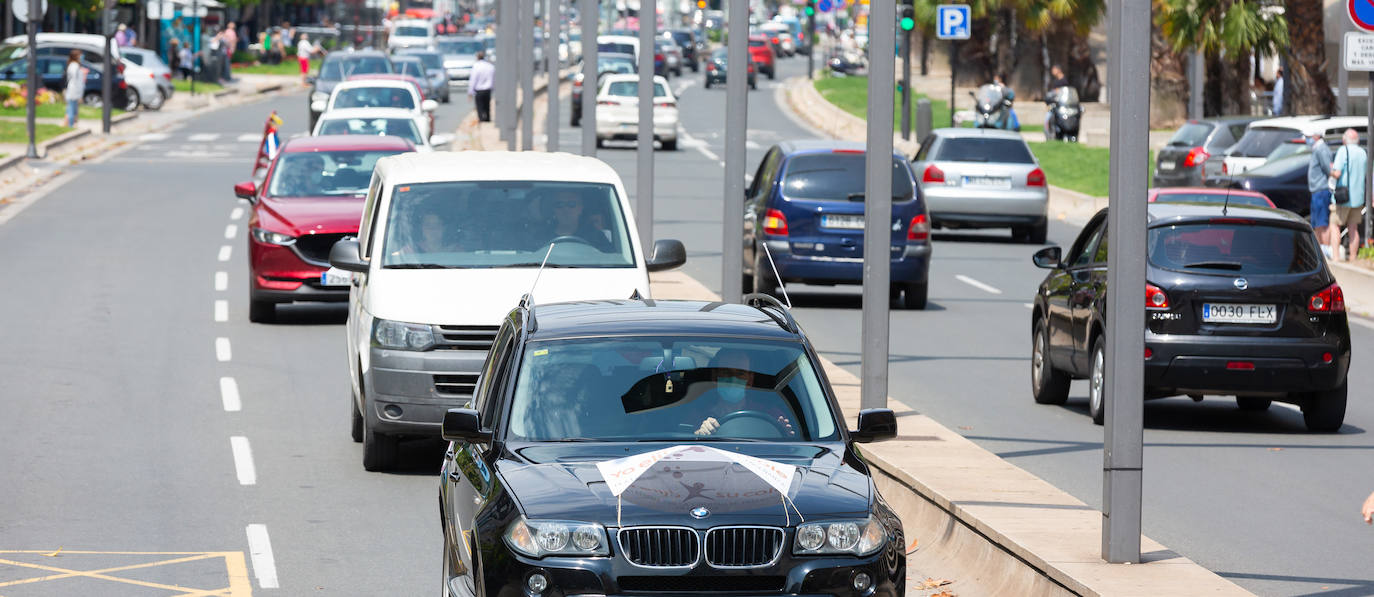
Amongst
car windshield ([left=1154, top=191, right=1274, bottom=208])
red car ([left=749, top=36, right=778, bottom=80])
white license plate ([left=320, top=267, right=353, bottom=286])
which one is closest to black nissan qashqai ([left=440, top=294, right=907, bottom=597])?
white license plate ([left=320, top=267, right=353, bottom=286])

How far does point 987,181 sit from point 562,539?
78.9ft

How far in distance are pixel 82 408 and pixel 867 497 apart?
8.83 meters

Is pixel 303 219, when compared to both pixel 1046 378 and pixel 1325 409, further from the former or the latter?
pixel 1325 409

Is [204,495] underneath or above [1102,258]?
underneath

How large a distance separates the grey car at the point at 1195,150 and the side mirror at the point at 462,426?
25907 mm

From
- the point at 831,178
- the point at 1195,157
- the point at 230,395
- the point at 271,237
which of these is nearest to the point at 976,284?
the point at 831,178

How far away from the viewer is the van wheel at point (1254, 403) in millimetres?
16031

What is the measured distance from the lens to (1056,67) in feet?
170

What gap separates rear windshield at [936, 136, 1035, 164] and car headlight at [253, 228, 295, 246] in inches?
531

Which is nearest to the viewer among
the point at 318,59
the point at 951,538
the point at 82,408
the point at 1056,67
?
the point at 951,538

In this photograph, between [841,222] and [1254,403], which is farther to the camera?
[841,222]

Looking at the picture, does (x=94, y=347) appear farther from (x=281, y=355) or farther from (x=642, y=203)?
(x=642, y=203)

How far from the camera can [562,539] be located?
668 cm

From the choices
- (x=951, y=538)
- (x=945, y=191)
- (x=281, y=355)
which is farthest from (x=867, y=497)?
(x=945, y=191)
